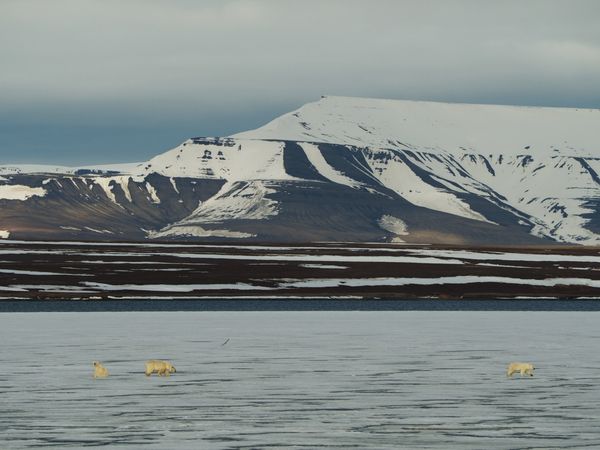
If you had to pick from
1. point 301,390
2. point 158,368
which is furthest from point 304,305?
point 301,390

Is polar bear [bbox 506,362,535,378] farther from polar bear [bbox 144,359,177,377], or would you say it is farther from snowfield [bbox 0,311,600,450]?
polar bear [bbox 144,359,177,377]

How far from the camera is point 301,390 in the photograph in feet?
112

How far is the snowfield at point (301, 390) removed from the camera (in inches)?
1051

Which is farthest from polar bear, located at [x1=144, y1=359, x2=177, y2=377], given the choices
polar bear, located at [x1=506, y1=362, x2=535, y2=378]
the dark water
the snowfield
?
the dark water

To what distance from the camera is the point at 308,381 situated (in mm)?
36500

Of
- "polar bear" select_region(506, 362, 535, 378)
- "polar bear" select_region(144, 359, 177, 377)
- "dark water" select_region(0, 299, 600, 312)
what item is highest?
"polar bear" select_region(144, 359, 177, 377)

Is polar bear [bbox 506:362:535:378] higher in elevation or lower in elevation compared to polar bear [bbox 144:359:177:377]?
lower

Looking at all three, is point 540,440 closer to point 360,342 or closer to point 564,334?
point 360,342

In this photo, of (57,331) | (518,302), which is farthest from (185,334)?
(518,302)

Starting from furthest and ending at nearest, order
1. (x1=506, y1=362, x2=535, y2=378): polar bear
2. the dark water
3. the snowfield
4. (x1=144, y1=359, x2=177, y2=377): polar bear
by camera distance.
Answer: the dark water, (x1=506, y1=362, x2=535, y2=378): polar bear, (x1=144, y1=359, x2=177, y2=377): polar bear, the snowfield

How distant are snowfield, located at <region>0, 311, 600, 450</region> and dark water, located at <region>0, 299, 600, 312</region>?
118 ft

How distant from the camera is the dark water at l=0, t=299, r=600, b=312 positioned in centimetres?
9588

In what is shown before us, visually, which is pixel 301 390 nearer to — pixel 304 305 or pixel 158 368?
pixel 158 368

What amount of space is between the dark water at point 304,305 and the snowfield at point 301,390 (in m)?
35.9
